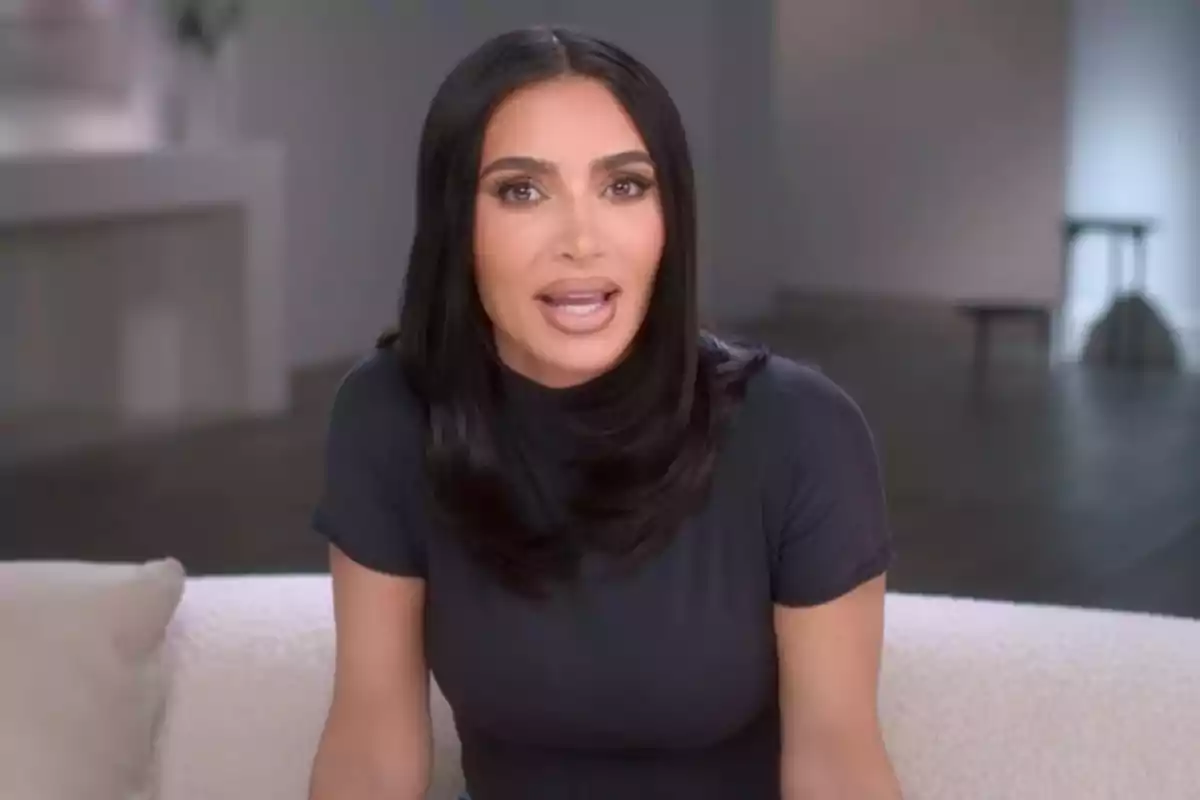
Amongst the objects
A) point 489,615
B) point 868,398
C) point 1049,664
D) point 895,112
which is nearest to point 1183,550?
point 868,398

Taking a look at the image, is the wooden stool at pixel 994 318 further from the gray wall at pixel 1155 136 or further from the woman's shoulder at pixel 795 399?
the woman's shoulder at pixel 795 399

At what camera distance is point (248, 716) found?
45.9 inches

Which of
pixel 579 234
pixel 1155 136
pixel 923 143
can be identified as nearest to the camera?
pixel 579 234

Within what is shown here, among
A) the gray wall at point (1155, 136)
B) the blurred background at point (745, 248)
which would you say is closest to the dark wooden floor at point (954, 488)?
the blurred background at point (745, 248)

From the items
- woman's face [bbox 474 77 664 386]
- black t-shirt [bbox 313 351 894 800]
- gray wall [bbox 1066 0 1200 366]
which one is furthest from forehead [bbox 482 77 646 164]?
gray wall [bbox 1066 0 1200 366]

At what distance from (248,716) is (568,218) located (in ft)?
1.58

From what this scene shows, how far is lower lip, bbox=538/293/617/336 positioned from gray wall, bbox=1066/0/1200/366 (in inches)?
157

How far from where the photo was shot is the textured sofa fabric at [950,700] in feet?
3.50

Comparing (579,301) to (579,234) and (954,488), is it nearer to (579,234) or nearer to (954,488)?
(579,234)

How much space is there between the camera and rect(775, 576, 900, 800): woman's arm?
912 mm

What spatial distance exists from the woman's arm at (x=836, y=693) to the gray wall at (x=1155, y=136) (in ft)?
12.8

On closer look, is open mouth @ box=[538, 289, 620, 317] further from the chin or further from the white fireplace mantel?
the white fireplace mantel

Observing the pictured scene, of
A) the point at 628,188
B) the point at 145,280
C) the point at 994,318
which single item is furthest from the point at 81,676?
the point at 994,318

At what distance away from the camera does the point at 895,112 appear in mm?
5945
